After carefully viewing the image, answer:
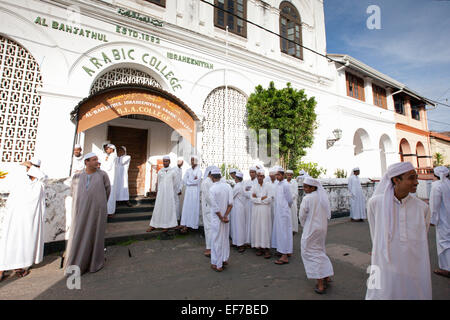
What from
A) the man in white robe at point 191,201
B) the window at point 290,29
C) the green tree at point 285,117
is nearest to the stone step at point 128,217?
the man in white robe at point 191,201

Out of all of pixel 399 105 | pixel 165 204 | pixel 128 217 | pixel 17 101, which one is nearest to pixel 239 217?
pixel 165 204

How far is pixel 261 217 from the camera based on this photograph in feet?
14.3

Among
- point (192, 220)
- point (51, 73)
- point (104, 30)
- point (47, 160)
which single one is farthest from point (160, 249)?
point (104, 30)

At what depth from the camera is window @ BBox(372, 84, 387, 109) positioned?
14.3 metres

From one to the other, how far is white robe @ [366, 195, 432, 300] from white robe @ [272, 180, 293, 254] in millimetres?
1987

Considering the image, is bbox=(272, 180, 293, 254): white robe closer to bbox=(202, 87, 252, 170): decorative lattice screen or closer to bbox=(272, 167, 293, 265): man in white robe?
bbox=(272, 167, 293, 265): man in white robe

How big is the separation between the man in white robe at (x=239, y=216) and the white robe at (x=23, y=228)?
3345 millimetres

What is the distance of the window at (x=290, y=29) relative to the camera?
33.2ft

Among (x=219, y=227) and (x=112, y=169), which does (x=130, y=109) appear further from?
(x=219, y=227)

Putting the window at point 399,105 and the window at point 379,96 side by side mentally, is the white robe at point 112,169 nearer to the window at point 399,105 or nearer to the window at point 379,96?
the window at point 379,96

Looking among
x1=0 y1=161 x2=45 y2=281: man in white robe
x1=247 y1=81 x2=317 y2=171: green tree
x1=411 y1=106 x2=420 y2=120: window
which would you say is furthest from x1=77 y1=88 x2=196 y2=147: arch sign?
x1=411 y1=106 x2=420 y2=120: window

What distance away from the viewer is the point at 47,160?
521 cm
